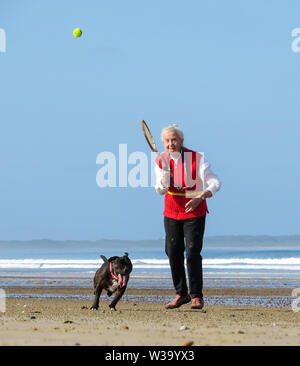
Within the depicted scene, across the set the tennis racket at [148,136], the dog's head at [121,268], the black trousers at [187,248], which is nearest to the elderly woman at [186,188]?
the black trousers at [187,248]

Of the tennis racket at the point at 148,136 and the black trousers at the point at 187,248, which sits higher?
the tennis racket at the point at 148,136

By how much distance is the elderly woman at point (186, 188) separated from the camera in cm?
880

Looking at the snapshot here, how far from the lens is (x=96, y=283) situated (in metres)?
9.78

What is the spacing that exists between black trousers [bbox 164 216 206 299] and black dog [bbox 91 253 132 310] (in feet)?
1.79

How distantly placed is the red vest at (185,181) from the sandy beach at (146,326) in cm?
110

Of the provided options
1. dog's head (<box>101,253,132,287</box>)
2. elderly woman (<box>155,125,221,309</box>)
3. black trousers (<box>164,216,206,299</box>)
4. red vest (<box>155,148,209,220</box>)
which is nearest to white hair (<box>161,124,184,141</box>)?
elderly woman (<box>155,125,221,309</box>)

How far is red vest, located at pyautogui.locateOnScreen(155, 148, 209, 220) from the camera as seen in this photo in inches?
349

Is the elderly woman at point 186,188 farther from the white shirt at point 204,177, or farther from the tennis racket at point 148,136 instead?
the tennis racket at point 148,136

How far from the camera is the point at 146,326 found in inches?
287

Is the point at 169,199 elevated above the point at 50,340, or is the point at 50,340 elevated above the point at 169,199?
the point at 169,199

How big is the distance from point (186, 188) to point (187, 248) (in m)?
0.66

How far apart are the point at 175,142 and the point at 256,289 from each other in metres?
7.27
